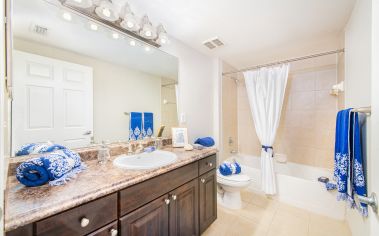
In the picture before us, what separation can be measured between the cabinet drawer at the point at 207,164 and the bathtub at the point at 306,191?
1.12 meters

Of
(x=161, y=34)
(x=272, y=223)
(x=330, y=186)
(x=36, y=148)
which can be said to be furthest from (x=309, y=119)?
(x=36, y=148)

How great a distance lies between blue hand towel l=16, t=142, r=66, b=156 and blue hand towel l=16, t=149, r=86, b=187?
0.70ft

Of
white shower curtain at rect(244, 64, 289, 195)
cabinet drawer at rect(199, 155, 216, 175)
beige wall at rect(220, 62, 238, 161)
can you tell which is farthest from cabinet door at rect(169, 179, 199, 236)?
white shower curtain at rect(244, 64, 289, 195)

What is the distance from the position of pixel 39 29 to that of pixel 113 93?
0.60m

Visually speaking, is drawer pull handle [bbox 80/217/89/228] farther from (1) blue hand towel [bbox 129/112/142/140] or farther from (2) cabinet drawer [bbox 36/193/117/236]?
(1) blue hand towel [bbox 129/112/142/140]

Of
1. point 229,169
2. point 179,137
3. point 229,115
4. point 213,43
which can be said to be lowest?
point 229,169

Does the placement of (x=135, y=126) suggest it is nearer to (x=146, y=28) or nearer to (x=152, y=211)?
(x=152, y=211)

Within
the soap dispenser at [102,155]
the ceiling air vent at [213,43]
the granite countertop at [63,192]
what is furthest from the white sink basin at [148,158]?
the ceiling air vent at [213,43]

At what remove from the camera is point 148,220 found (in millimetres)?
986

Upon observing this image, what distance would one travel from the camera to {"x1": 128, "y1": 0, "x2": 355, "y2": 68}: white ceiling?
134 centimetres

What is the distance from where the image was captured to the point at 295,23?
158cm

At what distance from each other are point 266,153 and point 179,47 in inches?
72.1

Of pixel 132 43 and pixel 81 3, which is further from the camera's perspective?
pixel 132 43

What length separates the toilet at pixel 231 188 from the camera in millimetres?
1916
